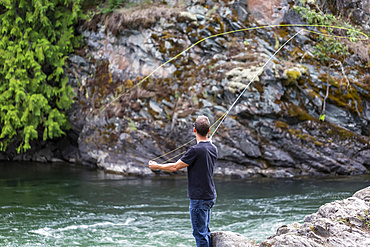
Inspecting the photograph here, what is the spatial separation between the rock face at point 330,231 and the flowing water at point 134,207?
211 cm

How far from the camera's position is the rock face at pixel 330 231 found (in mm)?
3697

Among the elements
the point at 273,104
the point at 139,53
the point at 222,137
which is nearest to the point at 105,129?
the point at 139,53

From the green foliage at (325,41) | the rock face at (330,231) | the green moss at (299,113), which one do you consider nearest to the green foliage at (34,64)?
the green moss at (299,113)

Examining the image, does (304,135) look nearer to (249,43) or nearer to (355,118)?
(355,118)

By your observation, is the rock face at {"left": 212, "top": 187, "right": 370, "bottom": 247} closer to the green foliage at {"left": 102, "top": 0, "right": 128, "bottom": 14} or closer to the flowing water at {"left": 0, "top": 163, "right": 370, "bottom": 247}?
the flowing water at {"left": 0, "top": 163, "right": 370, "bottom": 247}

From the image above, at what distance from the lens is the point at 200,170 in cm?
395

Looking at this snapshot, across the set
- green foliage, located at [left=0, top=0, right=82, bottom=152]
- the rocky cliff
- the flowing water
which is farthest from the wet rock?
green foliage, located at [left=0, top=0, right=82, bottom=152]

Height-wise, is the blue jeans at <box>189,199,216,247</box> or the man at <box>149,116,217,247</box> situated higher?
the man at <box>149,116,217,247</box>

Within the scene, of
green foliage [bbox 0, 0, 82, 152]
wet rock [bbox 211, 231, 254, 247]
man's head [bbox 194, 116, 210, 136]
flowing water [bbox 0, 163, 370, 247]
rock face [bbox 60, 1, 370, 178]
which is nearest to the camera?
man's head [bbox 194, 116, 210, 136]

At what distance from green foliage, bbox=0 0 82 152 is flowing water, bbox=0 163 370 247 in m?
1.78

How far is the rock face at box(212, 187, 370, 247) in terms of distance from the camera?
146 inches

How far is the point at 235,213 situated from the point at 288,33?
20.7 feet

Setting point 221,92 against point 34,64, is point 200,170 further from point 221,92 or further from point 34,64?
point 34,64

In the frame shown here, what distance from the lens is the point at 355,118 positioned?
433 inches
